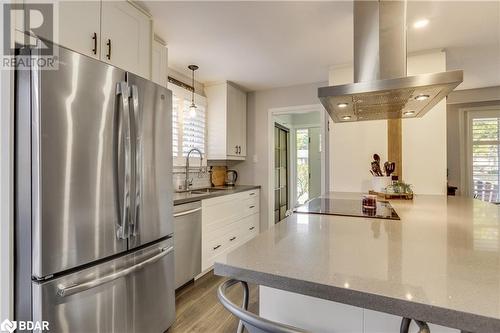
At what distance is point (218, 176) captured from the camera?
3.91 meters

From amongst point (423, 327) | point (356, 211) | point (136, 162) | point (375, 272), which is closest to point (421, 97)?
point (356, 211)

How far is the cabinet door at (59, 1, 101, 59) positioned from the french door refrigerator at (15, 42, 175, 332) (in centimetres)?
30

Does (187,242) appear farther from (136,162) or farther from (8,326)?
(8,326)

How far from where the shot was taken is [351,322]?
0.90 m

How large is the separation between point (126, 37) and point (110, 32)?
0.13 meters

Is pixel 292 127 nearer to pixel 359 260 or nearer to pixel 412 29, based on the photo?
pixel 412 29

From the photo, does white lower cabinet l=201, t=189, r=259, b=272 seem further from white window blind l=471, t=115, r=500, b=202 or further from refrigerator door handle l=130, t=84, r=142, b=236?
white window blind l=471, t=115, r=500, b=202

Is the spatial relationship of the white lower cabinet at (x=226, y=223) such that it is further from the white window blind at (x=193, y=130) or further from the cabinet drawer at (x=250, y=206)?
the white window blind at (x=193, y=130)

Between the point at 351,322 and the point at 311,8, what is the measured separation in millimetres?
1960

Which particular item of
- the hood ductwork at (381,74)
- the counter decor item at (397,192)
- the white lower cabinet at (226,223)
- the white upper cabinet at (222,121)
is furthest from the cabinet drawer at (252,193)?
the hood ductwork at (381,74)

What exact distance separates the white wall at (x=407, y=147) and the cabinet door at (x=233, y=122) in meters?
1.37

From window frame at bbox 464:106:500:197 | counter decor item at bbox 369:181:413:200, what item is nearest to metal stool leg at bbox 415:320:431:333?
counter decor item at bbox 369:181:413:200

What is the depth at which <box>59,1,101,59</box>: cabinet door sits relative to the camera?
4.73ft

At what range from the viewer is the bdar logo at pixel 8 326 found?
1.16m
